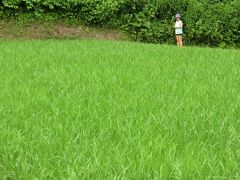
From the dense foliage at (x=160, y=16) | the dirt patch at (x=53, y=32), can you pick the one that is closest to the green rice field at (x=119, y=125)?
the dirt patch at (x=53, y=32)

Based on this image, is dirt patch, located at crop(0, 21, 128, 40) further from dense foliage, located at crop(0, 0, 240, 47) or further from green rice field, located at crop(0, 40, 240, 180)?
green rice field, located at crop(0, 40, 240, 180)

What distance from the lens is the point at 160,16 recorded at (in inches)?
902

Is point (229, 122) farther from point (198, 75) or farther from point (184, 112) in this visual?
point (198, 75)

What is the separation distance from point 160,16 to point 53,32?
610cm

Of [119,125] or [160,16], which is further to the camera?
[160,16]

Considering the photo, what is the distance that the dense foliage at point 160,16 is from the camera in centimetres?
2172

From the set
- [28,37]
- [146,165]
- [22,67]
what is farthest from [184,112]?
[28,37]

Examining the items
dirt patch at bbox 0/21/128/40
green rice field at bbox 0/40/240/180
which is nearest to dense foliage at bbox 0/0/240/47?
dirt patch at bbox 0/21/128/40

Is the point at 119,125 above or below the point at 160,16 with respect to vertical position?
above

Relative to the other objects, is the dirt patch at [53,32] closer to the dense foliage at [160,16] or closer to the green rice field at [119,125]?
the dense foliage at [160,16]

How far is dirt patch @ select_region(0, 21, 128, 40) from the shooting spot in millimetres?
19641

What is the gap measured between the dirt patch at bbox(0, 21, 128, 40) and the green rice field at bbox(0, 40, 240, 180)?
40.6ft

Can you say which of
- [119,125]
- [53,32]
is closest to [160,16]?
[53,32]

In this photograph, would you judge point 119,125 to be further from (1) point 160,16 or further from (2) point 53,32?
(1) point 160,16
